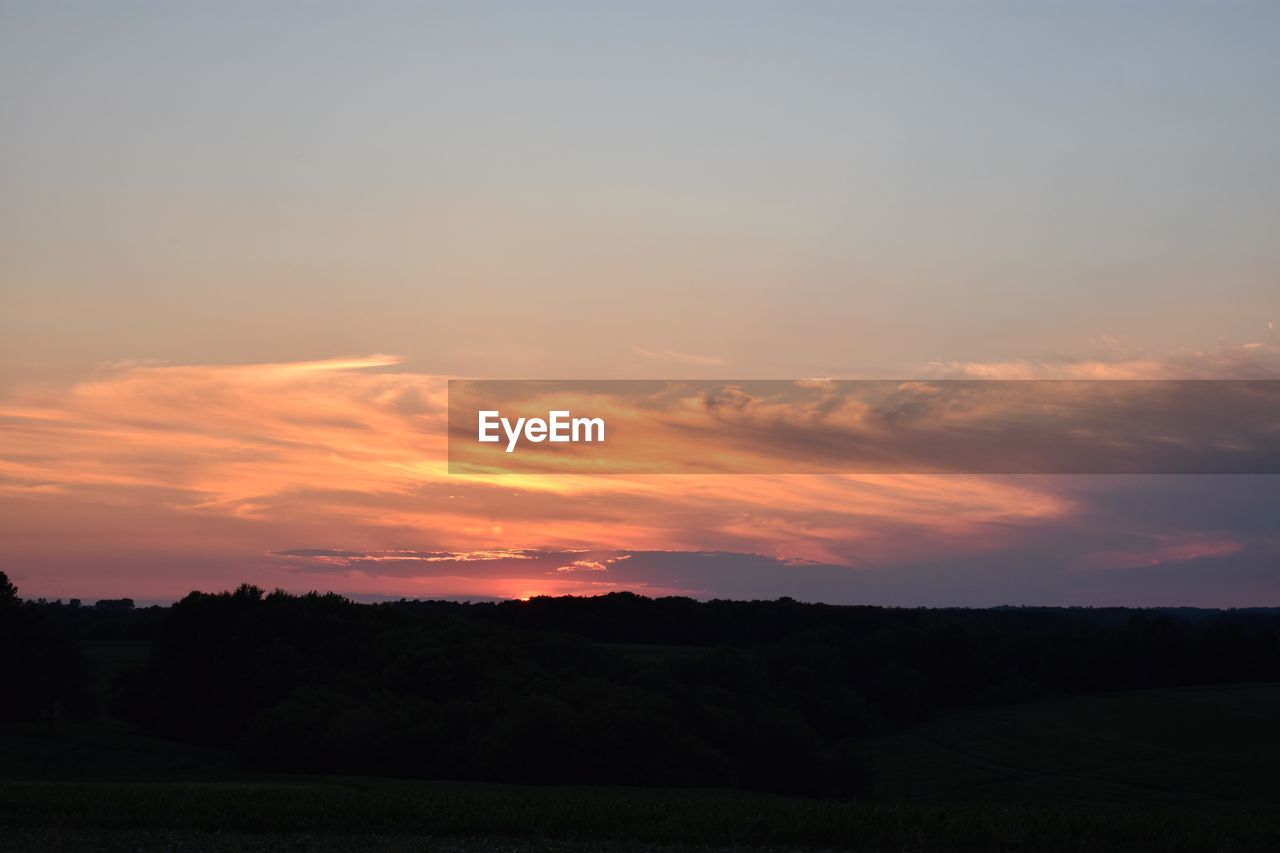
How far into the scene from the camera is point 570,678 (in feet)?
181

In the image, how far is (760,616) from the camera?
408ft

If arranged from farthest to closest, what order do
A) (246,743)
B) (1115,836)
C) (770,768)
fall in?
1. (770,768)
2. (246,743)
3. (1115,836)

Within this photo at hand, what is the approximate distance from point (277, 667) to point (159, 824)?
4360 centimetres

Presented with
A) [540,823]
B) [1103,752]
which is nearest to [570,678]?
[540,823]

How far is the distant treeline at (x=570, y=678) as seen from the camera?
43875mm

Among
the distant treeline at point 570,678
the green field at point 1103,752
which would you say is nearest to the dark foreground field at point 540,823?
the distant treeline at point 570,678

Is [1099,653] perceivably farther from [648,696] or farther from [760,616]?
[648,696]

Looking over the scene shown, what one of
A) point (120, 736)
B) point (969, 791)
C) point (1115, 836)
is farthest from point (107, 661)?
point (1115, 836)

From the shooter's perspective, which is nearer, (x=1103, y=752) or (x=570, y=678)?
(x=570, y=678)

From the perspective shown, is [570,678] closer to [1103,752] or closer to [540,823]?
[540,823]

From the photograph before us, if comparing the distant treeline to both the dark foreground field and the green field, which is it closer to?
the green field

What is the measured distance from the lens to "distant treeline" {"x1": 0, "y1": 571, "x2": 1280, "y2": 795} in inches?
1727

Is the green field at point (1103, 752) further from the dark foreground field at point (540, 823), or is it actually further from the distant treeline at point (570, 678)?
the dark foreground field at point (540, 823)

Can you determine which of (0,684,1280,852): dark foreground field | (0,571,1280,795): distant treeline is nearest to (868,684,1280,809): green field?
(0,571,1280,795): distant treeline
